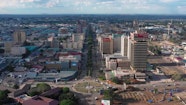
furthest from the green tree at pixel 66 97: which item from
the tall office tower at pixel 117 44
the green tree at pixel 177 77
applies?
the tall office tower at pixel 117 44

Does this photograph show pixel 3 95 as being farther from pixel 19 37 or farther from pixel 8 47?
pixel 19 37

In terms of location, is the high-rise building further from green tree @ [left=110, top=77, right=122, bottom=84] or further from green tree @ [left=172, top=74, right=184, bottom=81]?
green tree @ [left=172, top=74, right=184, bottom=81]

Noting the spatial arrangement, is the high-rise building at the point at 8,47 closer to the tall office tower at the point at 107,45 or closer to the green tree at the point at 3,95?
the tall office tower at the point at 107,45

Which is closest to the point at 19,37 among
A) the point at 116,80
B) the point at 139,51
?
the point at 139,51

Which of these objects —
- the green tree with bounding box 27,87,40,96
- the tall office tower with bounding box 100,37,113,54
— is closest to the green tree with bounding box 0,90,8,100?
the green tree with bounding box 27,87,40,96

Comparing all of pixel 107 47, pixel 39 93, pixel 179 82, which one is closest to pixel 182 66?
pixel 179 82

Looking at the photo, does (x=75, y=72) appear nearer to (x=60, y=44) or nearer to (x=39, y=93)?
(x=39, y=93)
